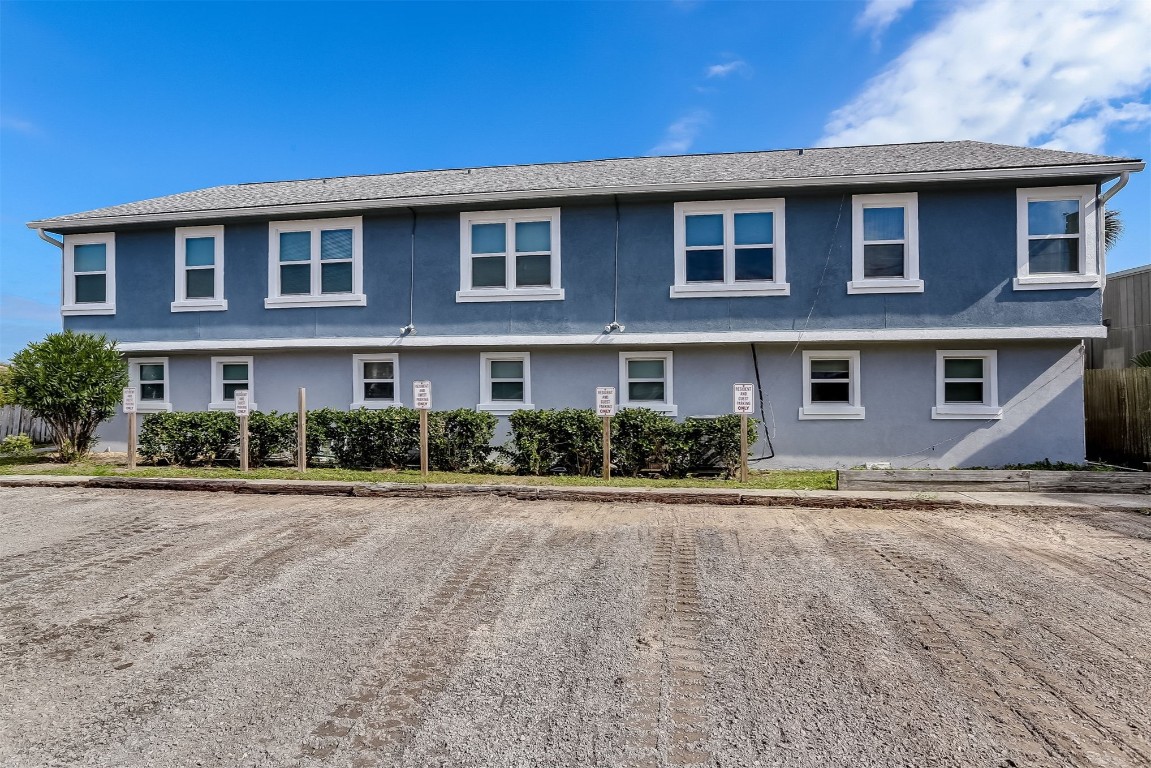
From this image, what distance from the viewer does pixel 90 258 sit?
14.1 m

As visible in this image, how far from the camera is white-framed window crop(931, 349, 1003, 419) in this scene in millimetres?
11375

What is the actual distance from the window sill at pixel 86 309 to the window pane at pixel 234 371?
3040mm

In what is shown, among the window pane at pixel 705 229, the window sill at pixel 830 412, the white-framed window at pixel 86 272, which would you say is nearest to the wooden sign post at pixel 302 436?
the white-framed window at pixel 86 272

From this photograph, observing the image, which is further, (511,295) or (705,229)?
(511,295)

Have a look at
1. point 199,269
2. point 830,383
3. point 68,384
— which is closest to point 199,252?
→ point 199,269

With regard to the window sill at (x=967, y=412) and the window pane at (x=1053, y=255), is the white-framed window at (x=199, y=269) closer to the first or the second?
the window sill at (x=967, y=412)

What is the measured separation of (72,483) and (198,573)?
662 cm

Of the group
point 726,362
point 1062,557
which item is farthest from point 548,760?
point 726,362

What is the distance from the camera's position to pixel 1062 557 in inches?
236

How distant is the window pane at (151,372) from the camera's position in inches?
553

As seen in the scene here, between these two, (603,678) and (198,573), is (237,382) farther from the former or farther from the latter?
(603,678)

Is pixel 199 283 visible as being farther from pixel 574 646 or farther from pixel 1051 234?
pixel 1051 234

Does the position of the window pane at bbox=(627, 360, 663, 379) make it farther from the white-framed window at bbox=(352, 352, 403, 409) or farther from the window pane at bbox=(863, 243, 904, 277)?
the white-framed window at bbox=(352, 352, 403, 409)

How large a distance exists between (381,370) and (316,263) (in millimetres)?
2802
